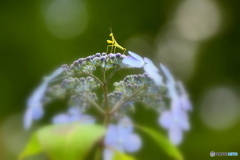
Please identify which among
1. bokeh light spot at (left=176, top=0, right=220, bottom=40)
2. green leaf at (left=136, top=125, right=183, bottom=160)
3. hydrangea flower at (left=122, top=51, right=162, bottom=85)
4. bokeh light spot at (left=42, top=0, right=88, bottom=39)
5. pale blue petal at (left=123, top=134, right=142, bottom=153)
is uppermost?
bokeh light spot at (left=176, top=0, right=220, bottom=40)

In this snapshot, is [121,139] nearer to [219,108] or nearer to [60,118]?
[60,118]

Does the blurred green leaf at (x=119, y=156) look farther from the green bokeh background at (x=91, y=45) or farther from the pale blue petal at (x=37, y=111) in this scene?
the green bokeh background at (x=91, y=45)

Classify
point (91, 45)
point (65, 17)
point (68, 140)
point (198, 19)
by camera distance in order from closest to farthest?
point (68, 140), point (91, 45), point (65, 17), point (198, 19)

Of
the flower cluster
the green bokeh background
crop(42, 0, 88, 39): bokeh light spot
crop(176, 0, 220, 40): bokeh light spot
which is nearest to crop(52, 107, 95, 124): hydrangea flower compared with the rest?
the flower cluster

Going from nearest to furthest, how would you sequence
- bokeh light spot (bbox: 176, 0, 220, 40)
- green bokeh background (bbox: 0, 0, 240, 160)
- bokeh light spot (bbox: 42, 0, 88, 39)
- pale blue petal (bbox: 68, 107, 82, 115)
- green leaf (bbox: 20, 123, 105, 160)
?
green leaf (bbox: 20, 123, 105, 160)
pale blue petal (bbox: 68, 107, 82, 115)
green bokeh background (bbox: 0, 0, 240, 160)
bokeh light spot (bbox: 42, 0, 88, 39)
bokeh light spot (bbox: 176, 0, 220, 40)

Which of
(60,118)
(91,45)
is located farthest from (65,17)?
(60,118)

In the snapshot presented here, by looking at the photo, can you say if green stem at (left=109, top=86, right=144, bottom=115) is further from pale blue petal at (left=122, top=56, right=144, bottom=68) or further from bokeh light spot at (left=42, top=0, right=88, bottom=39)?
bokeh light spot at (left=42, top=0, right=88, bottom=39)

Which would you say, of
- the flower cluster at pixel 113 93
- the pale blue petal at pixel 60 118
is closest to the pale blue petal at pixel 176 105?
the flower cluster at pixel 113 93
